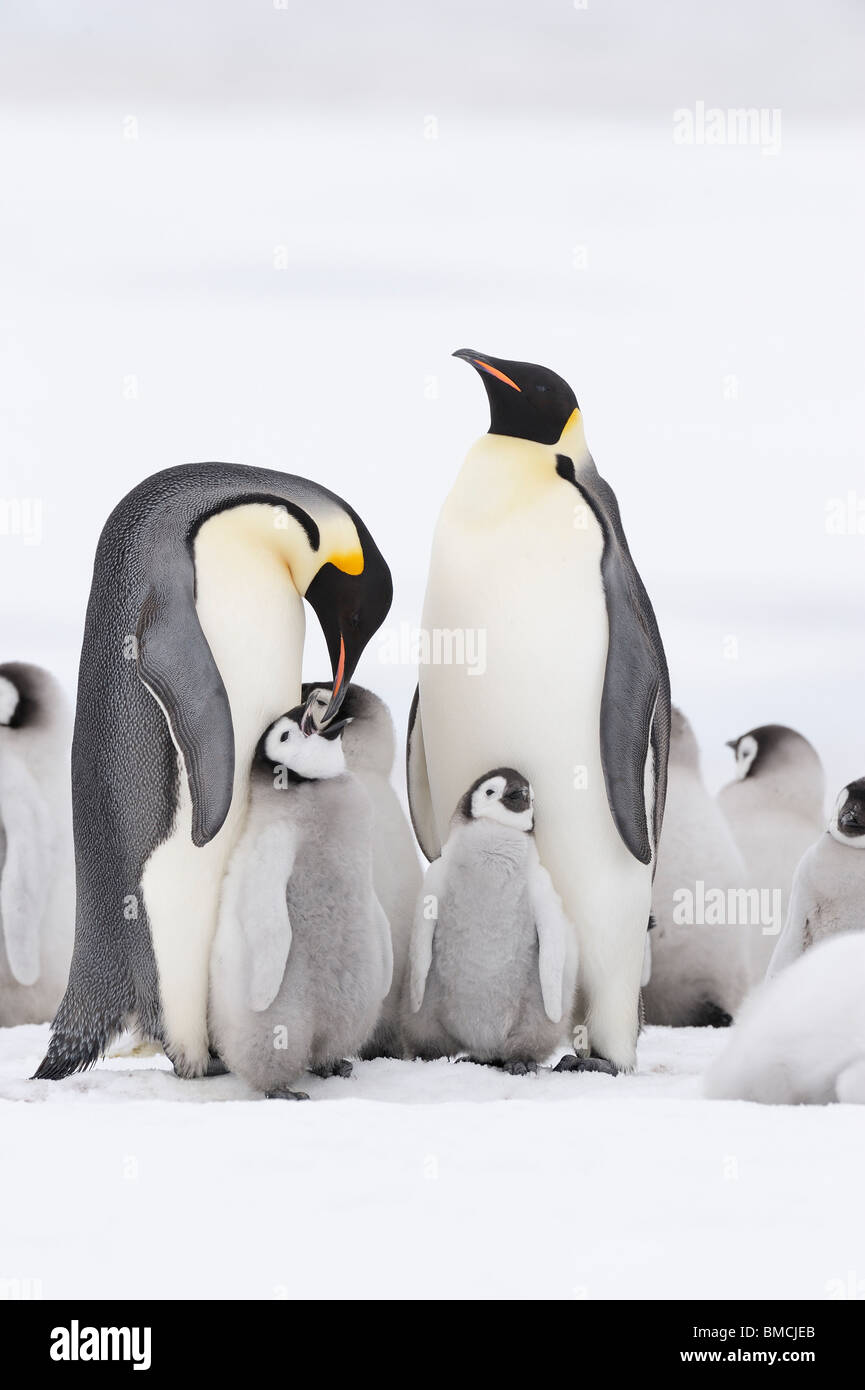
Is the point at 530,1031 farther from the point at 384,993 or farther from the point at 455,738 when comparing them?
the point at 455,738

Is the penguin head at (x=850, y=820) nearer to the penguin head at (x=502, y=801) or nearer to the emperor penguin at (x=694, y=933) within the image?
the penguin head at (x=502, y=801)

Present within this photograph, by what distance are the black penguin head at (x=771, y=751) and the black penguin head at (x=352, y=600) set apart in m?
1.54

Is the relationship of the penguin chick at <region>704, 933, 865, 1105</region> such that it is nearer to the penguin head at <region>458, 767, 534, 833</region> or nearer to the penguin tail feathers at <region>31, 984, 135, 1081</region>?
the penguin head at <region>458, 767, 534, 833</region>

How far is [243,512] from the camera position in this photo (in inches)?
96.1

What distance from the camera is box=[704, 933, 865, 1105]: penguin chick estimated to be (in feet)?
6.28

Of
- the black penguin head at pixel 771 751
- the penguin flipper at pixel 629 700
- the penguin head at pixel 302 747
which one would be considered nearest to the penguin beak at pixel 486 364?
the penguin flipper at pixel 629 700

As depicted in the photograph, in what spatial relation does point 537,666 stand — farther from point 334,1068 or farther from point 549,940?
point 334,1068

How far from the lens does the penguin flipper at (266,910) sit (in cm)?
217

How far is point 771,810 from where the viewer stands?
373 cm

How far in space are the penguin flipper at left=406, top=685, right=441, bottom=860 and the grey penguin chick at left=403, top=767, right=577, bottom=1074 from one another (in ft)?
1.61

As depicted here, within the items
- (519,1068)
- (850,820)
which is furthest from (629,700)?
(519,1068)

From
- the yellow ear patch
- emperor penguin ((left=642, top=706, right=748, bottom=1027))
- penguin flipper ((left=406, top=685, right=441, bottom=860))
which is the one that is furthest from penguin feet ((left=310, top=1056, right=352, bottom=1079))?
emperor penguin ((left=642, top=706, right=748, bottom=1027))

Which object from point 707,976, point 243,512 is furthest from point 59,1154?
point 707,976

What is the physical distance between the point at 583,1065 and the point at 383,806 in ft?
1.73
